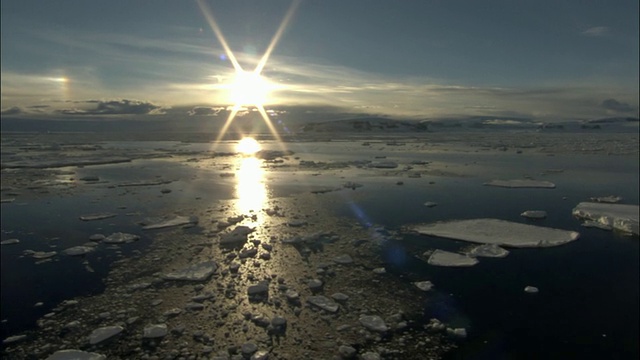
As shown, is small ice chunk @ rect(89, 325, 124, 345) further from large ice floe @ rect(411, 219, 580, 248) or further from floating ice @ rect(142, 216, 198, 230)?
large ice floe @ rect(411, 219, 580, 248)

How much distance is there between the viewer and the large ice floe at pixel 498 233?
7.88m

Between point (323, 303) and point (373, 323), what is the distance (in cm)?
75

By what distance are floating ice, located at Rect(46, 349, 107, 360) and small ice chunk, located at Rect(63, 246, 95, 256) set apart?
135 inches

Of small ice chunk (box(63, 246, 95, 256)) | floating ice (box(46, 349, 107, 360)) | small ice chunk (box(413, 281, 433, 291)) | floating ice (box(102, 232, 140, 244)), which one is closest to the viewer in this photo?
floating ice (box(46, 349, 107, 360))

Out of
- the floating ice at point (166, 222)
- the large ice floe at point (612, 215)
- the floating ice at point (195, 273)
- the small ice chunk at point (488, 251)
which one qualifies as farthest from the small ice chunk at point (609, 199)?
the floating ice at point (166, 222)

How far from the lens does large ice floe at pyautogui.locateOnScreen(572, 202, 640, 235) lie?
871 centimetres

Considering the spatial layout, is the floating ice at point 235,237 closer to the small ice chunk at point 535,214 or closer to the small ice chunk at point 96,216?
the small ice chunk at point 96,216

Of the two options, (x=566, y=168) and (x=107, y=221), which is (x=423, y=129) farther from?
(x=107, y=221)

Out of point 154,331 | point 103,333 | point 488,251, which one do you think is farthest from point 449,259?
point 103,333

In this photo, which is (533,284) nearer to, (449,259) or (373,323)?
(449,259)

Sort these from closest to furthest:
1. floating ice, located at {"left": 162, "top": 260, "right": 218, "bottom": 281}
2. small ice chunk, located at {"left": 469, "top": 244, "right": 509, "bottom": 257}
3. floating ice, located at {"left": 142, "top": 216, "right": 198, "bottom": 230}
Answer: floating ice, located at {"left": 162, "top": 260, "right": 218, "bottom": 281}
small ice chunk, located at {"left": 469, "top": 244, "right": 509, "bottom": 257}
floating ice, located at {"left": 142, "top": 216, "right": 198, "bottom": 230}

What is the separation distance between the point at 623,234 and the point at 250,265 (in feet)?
24.2

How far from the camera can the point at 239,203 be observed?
1189 cm

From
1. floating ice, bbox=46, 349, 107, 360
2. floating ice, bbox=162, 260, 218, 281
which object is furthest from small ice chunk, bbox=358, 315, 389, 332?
floating ice, bbox=46, 349, 107, 360
